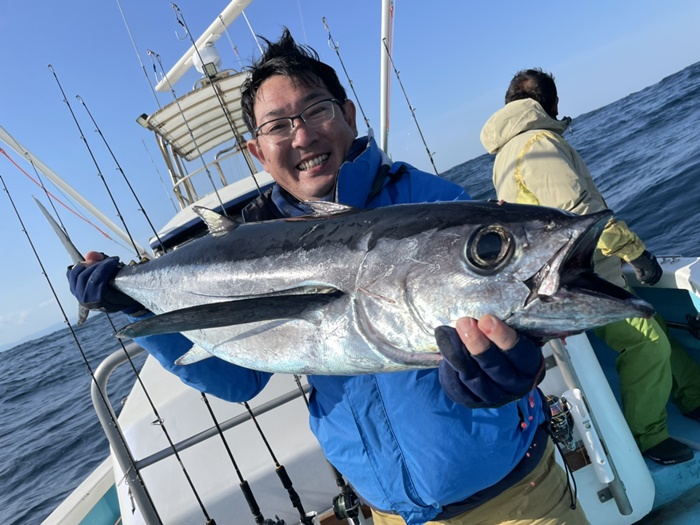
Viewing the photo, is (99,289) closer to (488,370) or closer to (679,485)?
(488,370)

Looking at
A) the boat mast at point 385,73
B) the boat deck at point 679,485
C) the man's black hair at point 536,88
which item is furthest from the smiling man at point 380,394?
the boat mast at point 385,73

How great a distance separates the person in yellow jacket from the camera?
3416 millimetres

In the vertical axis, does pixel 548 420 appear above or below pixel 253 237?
below

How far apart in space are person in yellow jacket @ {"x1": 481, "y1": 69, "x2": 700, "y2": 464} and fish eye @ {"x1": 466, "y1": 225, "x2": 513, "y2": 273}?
2436 millimetres

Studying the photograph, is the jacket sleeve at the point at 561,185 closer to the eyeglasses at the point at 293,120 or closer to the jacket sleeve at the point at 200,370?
the eyeglasses at the point at 293,120

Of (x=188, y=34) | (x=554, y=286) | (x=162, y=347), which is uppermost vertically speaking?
(x=188, y=34)

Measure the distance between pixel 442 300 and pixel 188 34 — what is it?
6.15 meters

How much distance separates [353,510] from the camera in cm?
263

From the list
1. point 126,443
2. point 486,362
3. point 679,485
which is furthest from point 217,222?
point 679,485

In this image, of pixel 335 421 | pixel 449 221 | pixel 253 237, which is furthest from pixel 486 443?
pixel 253 237

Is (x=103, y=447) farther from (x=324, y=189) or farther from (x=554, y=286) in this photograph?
(x=554, y=286)

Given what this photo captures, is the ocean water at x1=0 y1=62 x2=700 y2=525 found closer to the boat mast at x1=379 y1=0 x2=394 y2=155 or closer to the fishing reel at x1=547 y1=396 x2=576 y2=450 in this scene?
the boat mast at x1=379 y1=0 x2=394 y2=155

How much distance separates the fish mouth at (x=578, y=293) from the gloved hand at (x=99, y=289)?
70.4 inches

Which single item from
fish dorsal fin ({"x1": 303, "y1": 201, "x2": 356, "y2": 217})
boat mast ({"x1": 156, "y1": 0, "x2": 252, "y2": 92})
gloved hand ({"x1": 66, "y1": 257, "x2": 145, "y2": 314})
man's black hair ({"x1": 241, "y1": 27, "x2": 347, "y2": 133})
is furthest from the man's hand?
boat mast ({"x1": 156, "y1": 0, "x2": 252, "y2": 92})
